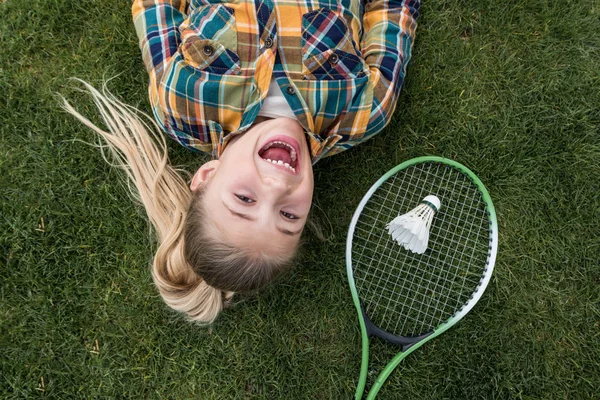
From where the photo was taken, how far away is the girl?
183 cm

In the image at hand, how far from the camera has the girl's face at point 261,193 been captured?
1759 mm

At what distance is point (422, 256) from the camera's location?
2529 mm

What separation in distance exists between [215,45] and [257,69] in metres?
0.22

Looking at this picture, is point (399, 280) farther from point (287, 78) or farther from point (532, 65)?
point (532, 65)

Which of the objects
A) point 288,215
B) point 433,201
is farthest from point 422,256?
point 288,215

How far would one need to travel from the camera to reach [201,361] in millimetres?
2514

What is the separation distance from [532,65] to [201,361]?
2.51 meters

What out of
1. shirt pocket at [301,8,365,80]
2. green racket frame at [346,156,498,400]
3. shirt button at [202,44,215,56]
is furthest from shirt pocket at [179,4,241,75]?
green racket frame at [346,156,498,400]

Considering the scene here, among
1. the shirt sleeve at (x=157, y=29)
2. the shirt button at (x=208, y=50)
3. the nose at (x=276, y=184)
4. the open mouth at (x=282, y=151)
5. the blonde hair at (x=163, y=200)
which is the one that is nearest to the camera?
the nose at (x=276, y=184)

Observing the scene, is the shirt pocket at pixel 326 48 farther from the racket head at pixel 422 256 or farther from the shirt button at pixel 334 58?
the racket head at pixel 422 256

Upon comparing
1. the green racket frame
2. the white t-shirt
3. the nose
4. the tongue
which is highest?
the white t-shirt

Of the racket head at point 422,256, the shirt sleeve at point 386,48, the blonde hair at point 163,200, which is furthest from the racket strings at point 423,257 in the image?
the blonde hair at point 163,200

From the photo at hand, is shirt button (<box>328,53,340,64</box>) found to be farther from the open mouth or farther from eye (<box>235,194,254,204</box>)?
eye (<box>235,194,254,204</box>)

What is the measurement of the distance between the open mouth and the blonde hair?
35cm
